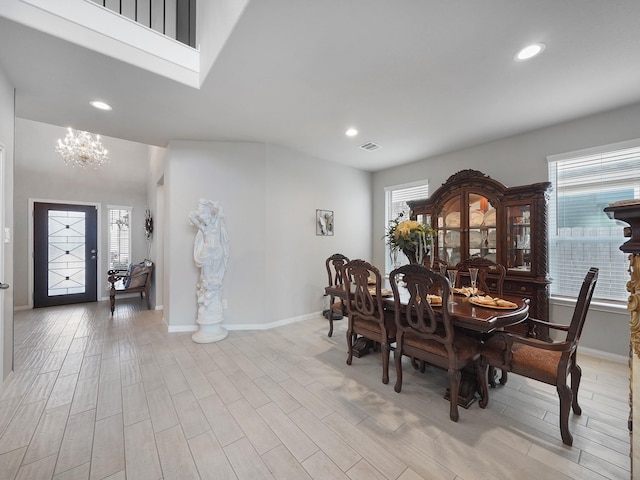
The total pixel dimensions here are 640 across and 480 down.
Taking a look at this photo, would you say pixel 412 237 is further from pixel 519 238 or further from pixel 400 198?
pixel 400 198

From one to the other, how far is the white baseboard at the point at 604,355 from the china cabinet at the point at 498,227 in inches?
26.0

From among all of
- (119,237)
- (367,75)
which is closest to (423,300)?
(367,75)

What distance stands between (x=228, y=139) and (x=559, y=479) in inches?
176

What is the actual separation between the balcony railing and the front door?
4397 millimetres

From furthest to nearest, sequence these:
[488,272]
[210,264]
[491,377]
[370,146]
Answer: [370,146] → [210,264] → [488,272] → [491,377]

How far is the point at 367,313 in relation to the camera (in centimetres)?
249

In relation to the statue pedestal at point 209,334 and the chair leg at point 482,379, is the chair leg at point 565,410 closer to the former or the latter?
the chair leg at point 482,379

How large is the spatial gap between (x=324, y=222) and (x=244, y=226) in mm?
1418

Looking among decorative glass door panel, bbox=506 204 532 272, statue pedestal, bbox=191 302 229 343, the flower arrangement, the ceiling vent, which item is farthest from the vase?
statue pedestal, bbox=191 302 229 343

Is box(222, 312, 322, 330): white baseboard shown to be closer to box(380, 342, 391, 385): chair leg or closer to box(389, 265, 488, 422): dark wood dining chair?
box(380, 342, 391, 385): chair leg

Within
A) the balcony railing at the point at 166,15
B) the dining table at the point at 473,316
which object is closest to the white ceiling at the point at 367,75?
the balcony railing at the point at 166,15

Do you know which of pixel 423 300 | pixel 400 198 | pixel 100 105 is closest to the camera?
pixel 423 300

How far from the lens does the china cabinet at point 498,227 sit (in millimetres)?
2963

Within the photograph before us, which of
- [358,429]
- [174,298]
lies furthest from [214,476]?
[174,298]
